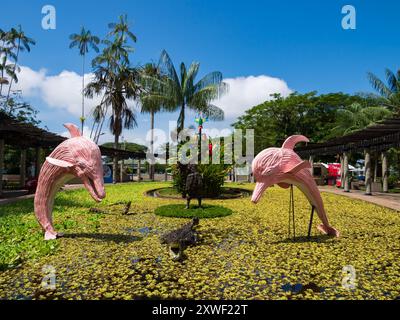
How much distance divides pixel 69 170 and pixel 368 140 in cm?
1448

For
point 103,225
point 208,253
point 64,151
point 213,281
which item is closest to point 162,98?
point 103,225

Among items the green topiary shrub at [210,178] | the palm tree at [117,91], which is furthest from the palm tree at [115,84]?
the green topiary shrub at [210,178]

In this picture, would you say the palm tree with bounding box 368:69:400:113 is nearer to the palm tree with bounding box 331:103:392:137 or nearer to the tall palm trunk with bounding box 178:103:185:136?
the palm tree with bounding box 331:103:392:137

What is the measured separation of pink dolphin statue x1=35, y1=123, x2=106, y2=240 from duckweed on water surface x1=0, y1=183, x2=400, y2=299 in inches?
27.1

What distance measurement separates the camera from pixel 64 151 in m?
5.55

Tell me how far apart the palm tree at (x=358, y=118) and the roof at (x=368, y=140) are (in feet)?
10.1

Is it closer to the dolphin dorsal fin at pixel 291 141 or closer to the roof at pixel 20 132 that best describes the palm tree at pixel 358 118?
the dolphin dorsal fin at pixel 291 141

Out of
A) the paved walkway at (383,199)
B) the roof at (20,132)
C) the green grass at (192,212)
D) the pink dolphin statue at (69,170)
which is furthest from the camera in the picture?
the roof at (20,132)

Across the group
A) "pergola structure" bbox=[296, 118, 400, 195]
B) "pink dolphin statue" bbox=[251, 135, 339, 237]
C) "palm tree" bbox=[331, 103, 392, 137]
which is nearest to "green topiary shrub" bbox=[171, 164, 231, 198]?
"pergola structure" bbox=[296, 118, 400, 195]

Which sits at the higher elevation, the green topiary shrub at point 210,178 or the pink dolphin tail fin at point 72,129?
the pink dolphin tail fin at point 72,129

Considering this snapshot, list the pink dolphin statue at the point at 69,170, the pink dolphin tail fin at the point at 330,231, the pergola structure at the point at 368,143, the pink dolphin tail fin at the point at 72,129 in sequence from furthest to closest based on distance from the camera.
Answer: the pergola structure at the point at 368,143, the pink dolphin tail fin at the point at 330,231, the pink dolphin tail fin at the point at 72,129, the pink dolphin statue at the point at 69,170

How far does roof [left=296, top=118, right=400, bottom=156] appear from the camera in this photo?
11.3 metres

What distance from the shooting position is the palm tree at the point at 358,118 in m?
18.7
